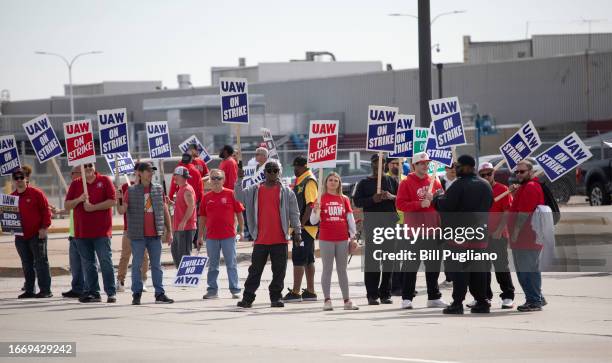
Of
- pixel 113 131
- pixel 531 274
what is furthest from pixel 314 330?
pixel 113 131

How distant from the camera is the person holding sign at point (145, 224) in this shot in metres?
16.6

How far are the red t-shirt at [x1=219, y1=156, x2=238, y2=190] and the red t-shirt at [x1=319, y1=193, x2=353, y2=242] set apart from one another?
8210 millimetres

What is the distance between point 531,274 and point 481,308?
70 cm

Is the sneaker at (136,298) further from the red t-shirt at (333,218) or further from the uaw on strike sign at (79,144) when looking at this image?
the red t-shirt at (333,218)

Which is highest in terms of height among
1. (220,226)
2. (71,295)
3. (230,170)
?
(230,170)

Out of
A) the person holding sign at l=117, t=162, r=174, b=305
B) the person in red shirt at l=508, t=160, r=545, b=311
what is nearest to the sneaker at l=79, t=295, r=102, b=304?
the person holding sign at l=117, t=162, r=174, b=305

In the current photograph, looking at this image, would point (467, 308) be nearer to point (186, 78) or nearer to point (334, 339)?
point (334, 339)

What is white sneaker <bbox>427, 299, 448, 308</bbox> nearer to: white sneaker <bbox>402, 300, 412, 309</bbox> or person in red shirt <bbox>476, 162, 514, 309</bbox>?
white sneaker <bbox>402, 300, 412, 309</bbox>

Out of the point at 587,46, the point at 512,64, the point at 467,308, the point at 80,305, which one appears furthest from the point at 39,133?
the point at 587,46

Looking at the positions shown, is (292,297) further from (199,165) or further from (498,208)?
(199,165)

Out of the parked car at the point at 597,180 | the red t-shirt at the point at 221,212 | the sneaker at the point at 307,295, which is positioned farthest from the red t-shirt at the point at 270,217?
the parked car at the point at 597,180

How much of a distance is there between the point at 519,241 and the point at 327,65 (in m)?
76.1

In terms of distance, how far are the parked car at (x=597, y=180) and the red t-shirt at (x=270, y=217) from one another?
21.3m

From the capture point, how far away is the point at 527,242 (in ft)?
48.7
